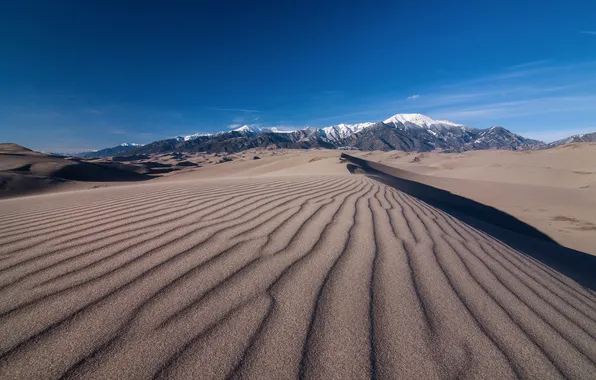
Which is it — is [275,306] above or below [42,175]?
above

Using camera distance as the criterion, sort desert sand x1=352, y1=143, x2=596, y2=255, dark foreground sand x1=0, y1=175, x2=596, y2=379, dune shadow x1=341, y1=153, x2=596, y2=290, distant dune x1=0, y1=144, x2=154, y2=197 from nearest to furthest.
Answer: dark foreground sand x1=0, y1=175, x2=596, y2=379
dune shadow x1=341, y1=153, x2=596, y2=290
desert sand x1=352, y1=143, x2=596, y2=255
distant dune x1=0, y1=144, x2=154, y2=197

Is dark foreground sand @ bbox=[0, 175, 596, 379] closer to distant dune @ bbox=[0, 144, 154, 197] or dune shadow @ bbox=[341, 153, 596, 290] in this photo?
dune shadow @ bbox=[341, 153, 596, 290]

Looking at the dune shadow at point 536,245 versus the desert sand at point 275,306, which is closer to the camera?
the desert sand at point 275,306

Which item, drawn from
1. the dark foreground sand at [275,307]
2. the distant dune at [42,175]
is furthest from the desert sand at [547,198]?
the distant dune at [42,175]

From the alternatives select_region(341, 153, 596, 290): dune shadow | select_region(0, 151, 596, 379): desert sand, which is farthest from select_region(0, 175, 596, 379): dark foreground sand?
select_region(341, 153, 596, 290): dune shadow

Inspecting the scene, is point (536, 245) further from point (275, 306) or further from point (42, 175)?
point (42, 175)

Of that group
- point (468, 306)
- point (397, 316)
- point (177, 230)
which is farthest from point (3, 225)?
point (468, 306)

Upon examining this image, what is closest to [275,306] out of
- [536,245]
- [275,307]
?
[275,307]

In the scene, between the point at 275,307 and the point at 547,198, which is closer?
the point at 275,307

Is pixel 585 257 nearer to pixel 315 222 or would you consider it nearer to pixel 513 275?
pixel 513 275

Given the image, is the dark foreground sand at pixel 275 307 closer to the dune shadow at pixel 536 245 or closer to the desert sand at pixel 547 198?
the dune shadow at pixel 536 245
